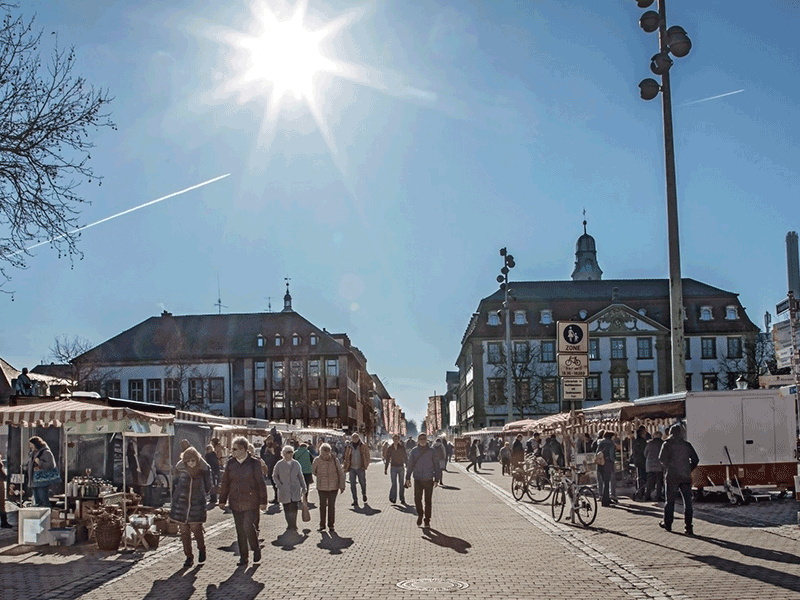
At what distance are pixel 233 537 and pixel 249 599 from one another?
6537 millimetres

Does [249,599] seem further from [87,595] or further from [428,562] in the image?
[428,562]

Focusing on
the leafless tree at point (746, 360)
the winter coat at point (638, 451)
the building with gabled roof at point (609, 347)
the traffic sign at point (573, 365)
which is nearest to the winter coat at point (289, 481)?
the traffic sign at point (573, 365)

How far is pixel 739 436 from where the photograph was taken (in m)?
20.2

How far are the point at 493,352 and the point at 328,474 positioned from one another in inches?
2616

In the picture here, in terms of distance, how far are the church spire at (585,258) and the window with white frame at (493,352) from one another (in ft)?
88.3

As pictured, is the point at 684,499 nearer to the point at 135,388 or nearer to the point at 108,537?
the point at 108,537

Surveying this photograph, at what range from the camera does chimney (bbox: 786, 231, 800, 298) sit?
13.7m

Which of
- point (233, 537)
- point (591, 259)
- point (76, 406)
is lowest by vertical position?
point (233, 537)

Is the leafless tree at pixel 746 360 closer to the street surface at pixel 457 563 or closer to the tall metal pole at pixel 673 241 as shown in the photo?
the tall metal pole at pixel 673 241

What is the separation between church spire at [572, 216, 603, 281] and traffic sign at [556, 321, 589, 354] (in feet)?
290

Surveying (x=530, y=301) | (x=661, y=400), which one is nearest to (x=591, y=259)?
(x=530, y=301)

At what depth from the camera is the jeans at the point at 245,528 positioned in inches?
478

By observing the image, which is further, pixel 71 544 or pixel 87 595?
pixel 71 544

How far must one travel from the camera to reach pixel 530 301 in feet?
273
